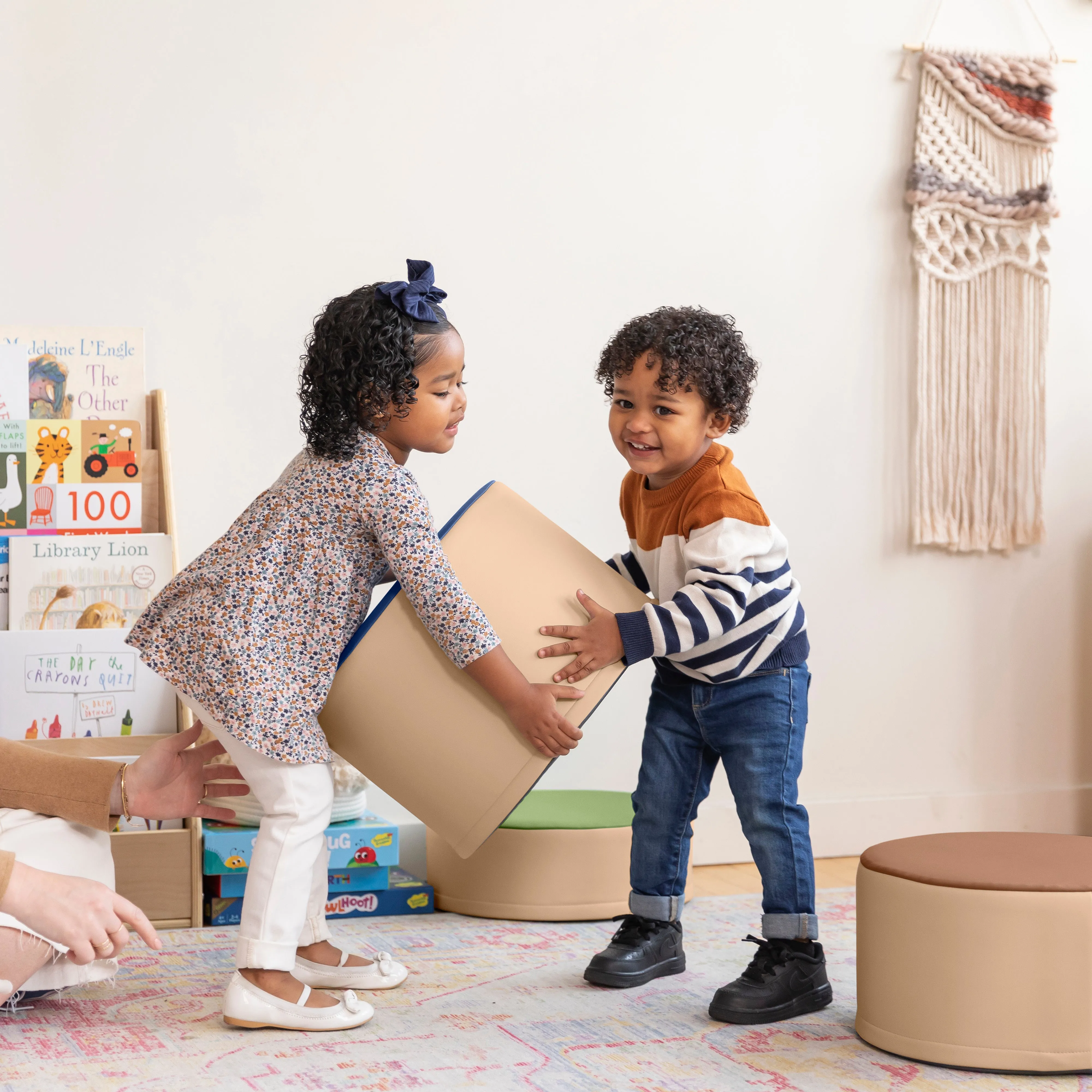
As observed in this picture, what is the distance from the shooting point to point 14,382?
1.79m

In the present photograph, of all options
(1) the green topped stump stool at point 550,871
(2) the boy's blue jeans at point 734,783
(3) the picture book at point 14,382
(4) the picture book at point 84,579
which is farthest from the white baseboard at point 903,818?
(3) the picture book at point 14,382

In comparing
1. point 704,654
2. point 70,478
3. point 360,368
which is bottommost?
point 704,654

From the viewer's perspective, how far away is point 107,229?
6.36ft

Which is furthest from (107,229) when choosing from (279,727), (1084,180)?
(1084,180)

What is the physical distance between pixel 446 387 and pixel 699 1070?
772 mm

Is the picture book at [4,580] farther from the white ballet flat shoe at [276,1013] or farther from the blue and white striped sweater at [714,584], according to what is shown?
the blue and white striped sweater at [714,584]

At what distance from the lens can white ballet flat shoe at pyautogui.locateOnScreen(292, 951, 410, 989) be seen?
1457 millimetres

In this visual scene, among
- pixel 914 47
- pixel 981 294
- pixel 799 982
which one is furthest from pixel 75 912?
pixel 914 47

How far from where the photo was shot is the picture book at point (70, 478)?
177cm

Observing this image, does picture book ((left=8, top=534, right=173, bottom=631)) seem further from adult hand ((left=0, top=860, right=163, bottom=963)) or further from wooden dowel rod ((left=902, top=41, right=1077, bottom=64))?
wooden dowel rod ((left=902, top=41, right=1077, bottom=64))

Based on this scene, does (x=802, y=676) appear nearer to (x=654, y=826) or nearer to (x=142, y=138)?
(x=654, y=826)

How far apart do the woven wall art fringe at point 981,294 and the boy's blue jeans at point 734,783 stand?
3.27ft

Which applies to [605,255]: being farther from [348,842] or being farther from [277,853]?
[277,853]

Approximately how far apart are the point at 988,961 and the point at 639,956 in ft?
1.56
